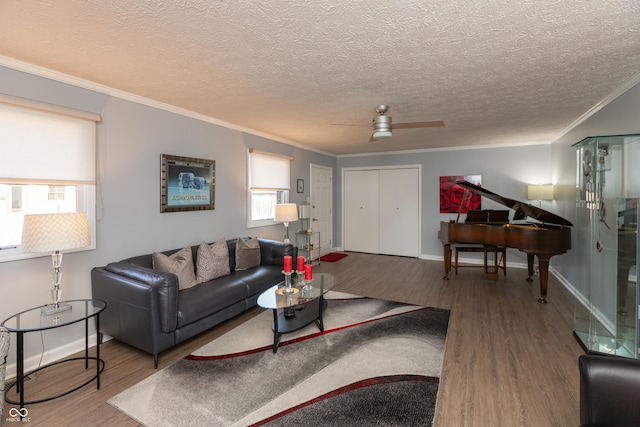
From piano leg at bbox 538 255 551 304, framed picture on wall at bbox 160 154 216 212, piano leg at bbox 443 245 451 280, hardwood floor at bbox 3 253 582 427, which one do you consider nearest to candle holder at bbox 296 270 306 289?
hardwood floor at bbox 3 253 582 427

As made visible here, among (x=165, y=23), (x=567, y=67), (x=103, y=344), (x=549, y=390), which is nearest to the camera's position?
(x=165, y=23)

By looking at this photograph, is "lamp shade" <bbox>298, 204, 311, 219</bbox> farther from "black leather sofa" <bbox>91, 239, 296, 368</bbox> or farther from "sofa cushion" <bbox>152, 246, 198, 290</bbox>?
"sofa cushion" <bbox>152, 246, 198, 290</bbox>

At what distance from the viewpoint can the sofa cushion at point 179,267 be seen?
9.52 feet

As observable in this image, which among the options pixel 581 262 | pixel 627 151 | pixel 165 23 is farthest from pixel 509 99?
pixel 165 23

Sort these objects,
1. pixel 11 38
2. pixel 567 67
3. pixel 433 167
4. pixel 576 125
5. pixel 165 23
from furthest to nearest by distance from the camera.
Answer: pixel 433 167 → pixel 576 125 → pixel 567 67 → pixel 11 38 → pixel 165 23

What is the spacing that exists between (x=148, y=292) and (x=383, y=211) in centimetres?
535

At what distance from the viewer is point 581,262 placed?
3781 millimetres

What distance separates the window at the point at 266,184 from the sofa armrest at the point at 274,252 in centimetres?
73

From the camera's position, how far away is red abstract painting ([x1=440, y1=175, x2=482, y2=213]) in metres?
5.82

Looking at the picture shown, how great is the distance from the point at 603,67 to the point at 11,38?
431cm

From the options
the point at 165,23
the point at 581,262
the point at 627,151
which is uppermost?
the point at 165,23

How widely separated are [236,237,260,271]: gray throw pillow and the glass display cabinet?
3.41 metres

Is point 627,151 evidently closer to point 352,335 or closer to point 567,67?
point 567,67

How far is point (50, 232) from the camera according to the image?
6.54 ft
